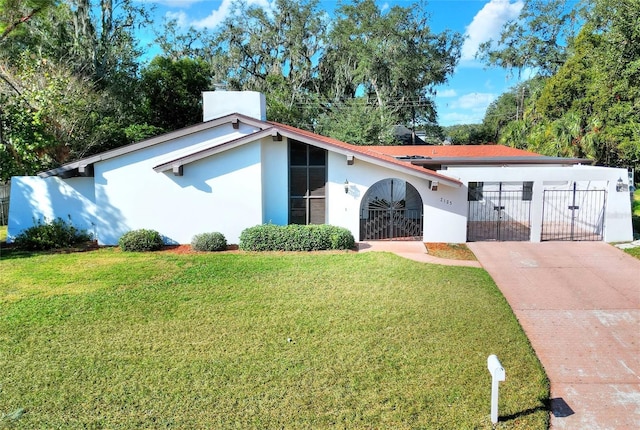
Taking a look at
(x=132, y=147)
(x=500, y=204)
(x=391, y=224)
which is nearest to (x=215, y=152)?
(x=132, y=147)

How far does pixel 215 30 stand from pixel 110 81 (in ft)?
66.7

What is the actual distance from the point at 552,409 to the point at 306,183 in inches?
451

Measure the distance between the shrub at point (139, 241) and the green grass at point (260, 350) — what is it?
2820 millimetres

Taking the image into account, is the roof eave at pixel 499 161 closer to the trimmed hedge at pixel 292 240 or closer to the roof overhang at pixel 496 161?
the roof overhang at pixel 496 161

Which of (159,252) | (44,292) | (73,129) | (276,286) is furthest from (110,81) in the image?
(276,286)

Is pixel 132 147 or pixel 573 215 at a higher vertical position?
pixel 132 147

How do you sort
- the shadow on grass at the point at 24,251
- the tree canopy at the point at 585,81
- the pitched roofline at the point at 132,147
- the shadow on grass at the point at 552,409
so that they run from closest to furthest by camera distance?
the shadow on grass at the point at 552,409
the shadow on grass at the point at 24,251
the pitched roofline at the point at 132,147
the tree canopy at the point at 585,81

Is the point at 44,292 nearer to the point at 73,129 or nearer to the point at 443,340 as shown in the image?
the point at 443,340

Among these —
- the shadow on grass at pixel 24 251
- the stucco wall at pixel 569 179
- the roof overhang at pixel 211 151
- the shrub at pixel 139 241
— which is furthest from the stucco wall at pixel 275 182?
the shadow on grass at pixel 24 251

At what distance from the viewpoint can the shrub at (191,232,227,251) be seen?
14625 millimetres

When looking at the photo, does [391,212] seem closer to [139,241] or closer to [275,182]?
[275,182]

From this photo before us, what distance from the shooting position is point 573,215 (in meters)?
18.6

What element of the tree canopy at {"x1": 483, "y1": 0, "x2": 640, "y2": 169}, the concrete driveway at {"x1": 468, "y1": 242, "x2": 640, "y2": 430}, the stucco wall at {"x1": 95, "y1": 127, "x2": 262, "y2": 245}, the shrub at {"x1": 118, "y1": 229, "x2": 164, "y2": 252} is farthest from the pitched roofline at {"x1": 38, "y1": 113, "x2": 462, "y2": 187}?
the tree canopy at {"x1": 483, "y1": 0, "x2": 640, "y2": 169}

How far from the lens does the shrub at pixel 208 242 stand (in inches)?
576
